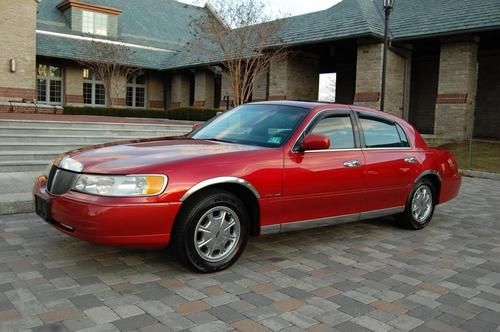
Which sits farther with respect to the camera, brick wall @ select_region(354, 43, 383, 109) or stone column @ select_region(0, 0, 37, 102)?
stone column @ select_region(0, 0, 37, 102)

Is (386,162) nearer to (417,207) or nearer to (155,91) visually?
(417,207)

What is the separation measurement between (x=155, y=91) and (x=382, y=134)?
31.4 m

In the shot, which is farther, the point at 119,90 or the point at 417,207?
the point at 119,90

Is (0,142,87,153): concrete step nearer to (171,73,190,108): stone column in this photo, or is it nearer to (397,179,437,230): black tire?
(397,179,437,230): black tire

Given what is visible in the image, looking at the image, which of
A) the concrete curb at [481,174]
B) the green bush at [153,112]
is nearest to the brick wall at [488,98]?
the concrete curb at [481,174]

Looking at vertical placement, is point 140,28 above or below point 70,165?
above

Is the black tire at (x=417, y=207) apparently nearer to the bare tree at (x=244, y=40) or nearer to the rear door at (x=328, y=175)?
the rear door at (x=328, y=175)

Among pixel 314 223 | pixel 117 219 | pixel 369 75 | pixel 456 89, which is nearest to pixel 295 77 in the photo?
pixel 369 75

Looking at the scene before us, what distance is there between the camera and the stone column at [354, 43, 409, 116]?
20.5m

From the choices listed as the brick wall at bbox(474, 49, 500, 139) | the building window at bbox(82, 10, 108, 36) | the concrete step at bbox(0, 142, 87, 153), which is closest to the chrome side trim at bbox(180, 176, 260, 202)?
the concrete step at bbox(0, 142, 87, 153)

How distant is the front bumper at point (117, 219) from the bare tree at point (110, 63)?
27.2 m

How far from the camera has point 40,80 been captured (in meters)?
30.4

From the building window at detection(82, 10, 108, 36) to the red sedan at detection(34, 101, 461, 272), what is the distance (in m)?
30.5

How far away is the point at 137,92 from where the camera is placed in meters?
35.2
